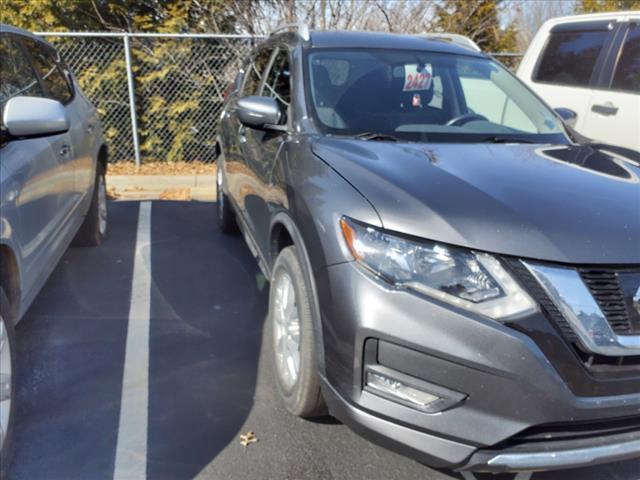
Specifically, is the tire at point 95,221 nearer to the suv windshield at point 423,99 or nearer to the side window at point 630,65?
the suv windshield at point 423,99

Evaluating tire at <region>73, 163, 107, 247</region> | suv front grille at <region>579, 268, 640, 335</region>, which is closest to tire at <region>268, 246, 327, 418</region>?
suv front grille at <region>579, 268, 640, 335</region>

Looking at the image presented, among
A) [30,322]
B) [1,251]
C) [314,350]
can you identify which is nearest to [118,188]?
[30,322]

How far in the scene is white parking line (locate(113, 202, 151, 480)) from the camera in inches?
103

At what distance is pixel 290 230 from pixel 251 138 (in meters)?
1.35

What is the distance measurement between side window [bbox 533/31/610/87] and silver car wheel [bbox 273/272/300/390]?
439 cm

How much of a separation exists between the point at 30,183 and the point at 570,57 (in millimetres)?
5296

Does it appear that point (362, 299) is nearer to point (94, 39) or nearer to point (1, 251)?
point (1, 251)

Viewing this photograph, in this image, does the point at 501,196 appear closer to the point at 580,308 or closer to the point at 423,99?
the point at 580,308

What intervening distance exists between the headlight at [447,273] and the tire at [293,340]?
45 centimetres

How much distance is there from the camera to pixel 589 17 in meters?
6.01

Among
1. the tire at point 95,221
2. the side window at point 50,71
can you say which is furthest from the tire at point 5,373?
the tire at point 95,221

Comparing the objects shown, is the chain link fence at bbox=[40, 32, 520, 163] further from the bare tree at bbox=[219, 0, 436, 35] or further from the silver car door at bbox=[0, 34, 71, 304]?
the silver car door at bbox=[0, 34, 71, 304]

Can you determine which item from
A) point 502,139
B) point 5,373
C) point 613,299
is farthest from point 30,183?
point 613,299

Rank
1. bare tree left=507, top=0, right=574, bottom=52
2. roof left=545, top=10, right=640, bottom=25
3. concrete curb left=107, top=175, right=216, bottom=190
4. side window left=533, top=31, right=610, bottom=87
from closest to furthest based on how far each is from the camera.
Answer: roof left=545, top=10, right=640, bottom=25 < side window left=533, top=31, right=610, bottom=87 < concrete curb left=107, top=175, right=216, bottom=190 < bare tree left=507, top=0, right=574, bottom=52
